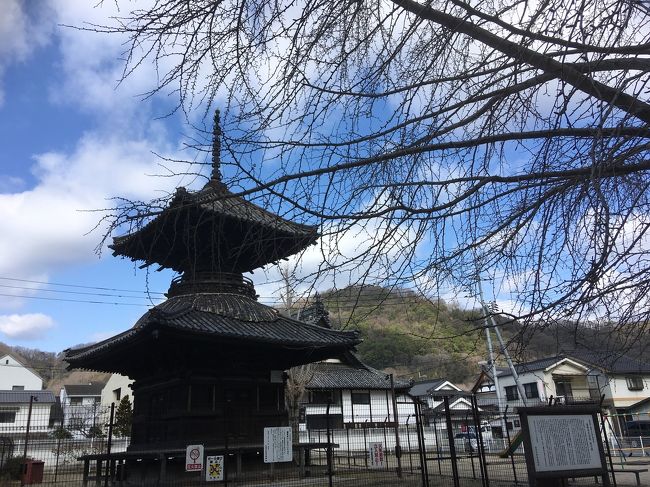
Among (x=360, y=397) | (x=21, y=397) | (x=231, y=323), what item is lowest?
(x=360, y=397)

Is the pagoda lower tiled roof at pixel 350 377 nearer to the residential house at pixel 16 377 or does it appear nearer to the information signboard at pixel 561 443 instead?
the information signboard at pixel 561 443

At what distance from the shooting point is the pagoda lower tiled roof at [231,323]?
1120cm

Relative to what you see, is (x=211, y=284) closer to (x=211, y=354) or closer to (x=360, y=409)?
(x=211, y=354)

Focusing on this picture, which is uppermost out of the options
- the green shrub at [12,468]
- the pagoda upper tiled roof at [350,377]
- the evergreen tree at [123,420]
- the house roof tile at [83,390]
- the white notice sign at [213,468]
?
the house roof tile at [83,390]

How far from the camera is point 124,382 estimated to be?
55594 millimetres

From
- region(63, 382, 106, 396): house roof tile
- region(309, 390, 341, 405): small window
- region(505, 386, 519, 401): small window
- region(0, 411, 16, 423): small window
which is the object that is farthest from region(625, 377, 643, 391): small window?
region(63, 382, 106, 396): house roof tile

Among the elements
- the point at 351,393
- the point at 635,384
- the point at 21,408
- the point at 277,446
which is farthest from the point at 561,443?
the point at 21,408

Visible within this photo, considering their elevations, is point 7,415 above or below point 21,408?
below

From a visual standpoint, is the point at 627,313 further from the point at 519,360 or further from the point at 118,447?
the point at 118,447

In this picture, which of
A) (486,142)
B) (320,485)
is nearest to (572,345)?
(486,142)

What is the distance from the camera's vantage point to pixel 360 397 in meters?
41.5

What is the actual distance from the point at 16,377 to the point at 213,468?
6810 cm

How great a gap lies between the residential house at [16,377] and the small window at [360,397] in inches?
1829

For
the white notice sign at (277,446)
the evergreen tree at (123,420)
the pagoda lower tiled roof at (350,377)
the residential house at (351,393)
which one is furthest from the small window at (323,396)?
the white notice sign at (277,446)
